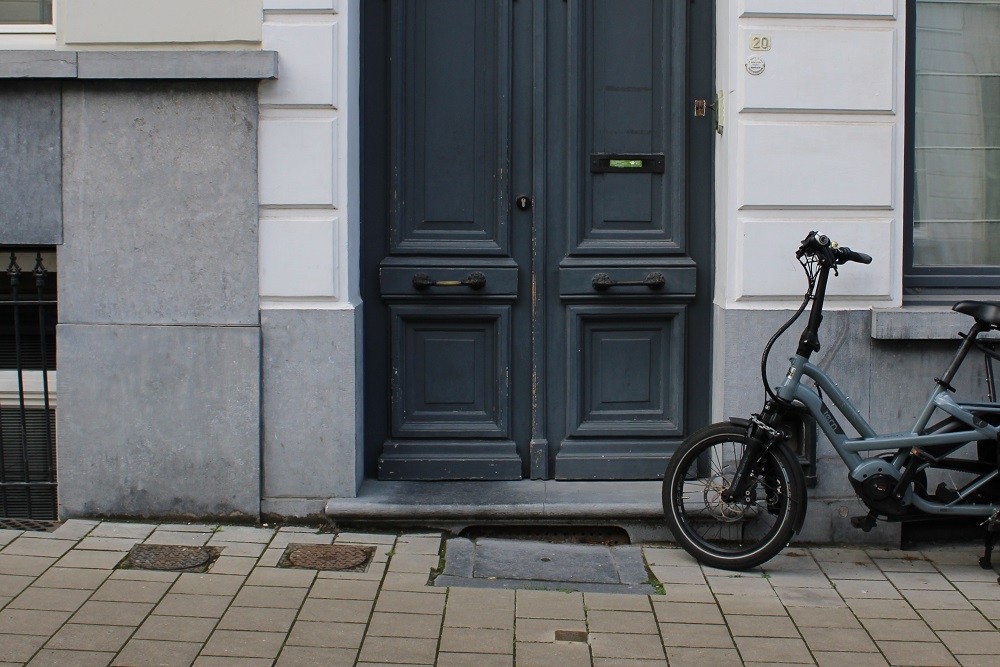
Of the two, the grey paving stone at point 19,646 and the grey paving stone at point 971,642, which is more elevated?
the grey paving stone at point 19,646

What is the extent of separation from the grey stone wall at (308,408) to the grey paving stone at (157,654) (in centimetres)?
A: 149

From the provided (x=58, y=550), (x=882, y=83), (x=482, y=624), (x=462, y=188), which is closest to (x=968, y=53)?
(x=882, y=83)

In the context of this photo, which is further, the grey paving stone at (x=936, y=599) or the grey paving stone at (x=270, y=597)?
the grey paving stone at (x=936, y=599)

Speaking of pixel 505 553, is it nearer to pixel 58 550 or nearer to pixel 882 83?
pixel 58 550

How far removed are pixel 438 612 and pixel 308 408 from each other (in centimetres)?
143

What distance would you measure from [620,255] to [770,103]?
1.06m

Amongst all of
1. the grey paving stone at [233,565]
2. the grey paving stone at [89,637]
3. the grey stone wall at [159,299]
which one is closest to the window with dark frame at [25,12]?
the grey stone wall at [159,299]

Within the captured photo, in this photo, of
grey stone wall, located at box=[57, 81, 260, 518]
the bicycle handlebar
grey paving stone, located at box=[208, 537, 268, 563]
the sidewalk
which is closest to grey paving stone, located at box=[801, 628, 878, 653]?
the sidewalk

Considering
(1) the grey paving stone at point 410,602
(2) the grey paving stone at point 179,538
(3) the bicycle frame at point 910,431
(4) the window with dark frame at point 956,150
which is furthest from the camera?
(4) the window with dark frame at point 956,150

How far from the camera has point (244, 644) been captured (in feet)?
14.9

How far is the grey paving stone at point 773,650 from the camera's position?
4504mm

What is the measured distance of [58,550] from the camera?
554cm

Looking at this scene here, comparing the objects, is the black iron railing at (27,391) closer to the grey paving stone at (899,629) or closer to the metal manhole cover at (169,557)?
the metal manhole cover at (169,557)

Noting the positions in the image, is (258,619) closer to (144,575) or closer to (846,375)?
(144,575)
